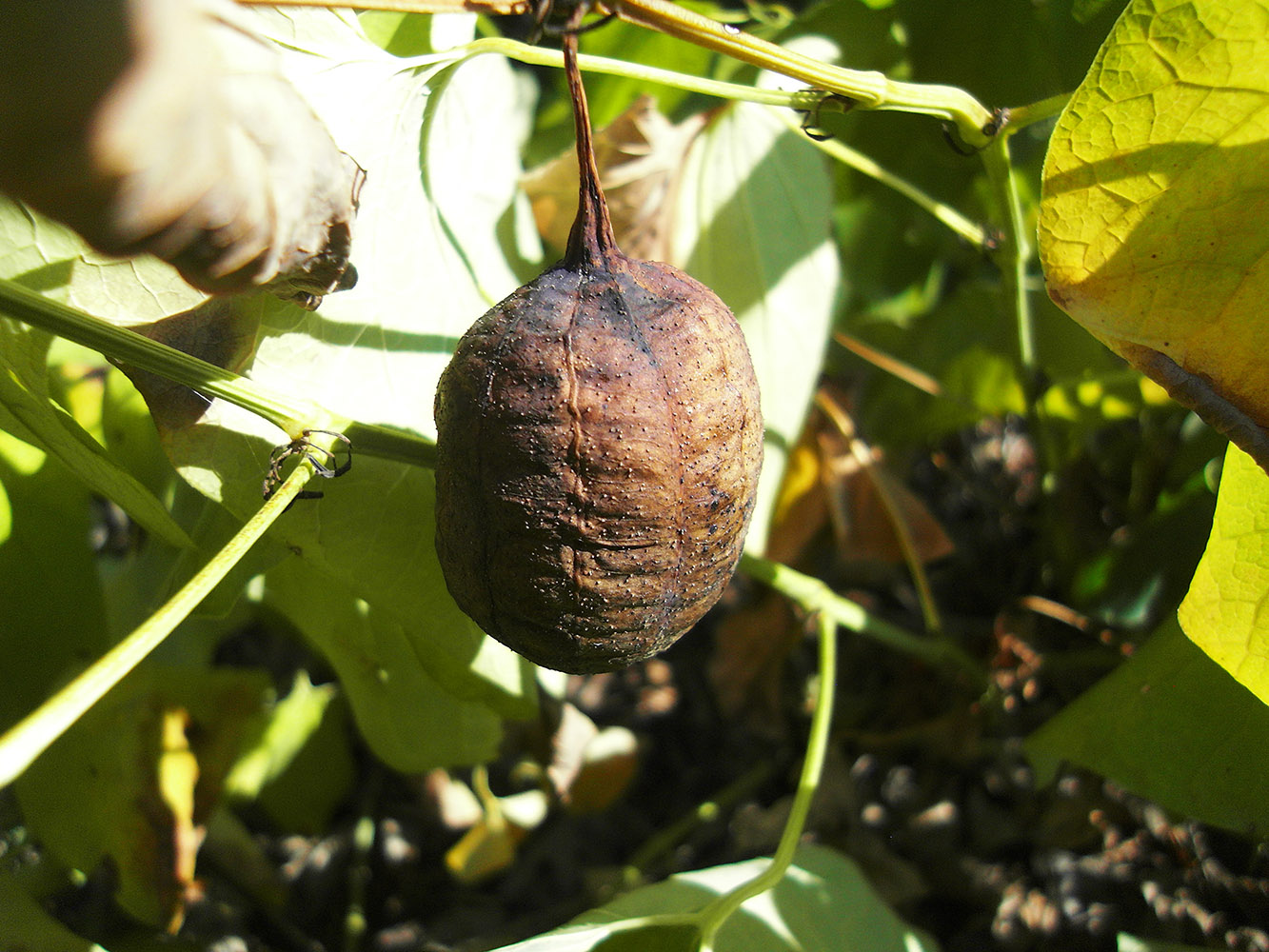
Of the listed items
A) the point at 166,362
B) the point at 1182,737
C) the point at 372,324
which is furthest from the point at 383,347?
the point at 1182,737

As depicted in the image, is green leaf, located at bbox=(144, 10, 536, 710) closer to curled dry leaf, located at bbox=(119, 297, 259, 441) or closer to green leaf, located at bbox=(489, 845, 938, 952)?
curled dry leaf, located at bbox=(119, 297, 259, 441)

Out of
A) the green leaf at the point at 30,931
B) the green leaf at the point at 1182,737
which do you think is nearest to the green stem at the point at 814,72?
the green leaf at the point at 1182,737

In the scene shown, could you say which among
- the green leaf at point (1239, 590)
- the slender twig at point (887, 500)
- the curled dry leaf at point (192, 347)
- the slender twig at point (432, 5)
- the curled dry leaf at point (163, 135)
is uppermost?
the slender twig at point (432, 5)

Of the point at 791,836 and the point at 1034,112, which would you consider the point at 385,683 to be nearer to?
the point at 791,836

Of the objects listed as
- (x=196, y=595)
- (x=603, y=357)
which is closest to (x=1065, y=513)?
(x=603, y=357)

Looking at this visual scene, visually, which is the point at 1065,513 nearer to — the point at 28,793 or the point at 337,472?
the point at 337,472

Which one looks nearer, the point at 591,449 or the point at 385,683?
the point at 591,449

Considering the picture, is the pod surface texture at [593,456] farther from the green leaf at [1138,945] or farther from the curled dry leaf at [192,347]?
the green leaf at [1138,945]
